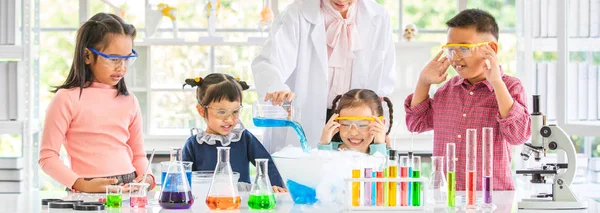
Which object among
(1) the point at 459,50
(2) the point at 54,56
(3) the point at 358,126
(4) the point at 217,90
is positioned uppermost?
(2) the point at 54,56

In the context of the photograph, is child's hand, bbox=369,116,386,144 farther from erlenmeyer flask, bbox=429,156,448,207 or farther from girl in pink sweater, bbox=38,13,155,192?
girl in pink sweater, bbox=38,13,155,192

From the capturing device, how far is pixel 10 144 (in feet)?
19.8

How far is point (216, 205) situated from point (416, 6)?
378 cm

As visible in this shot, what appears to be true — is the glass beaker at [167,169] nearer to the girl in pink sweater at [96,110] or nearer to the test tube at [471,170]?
the girl in pink sweater at [96,110]

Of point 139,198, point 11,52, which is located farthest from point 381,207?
point 11,52

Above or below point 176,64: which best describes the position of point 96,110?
below

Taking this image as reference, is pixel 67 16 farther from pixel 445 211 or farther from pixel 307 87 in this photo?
pixel 445 211

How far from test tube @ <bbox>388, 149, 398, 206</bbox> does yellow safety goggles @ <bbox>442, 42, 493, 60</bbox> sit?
53cm

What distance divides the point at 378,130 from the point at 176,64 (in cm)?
299

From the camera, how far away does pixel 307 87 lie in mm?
3465

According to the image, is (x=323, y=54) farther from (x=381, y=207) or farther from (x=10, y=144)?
(x=10, y=144)

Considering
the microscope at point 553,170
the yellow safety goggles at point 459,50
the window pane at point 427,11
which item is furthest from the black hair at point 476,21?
the window pane at point 427,11

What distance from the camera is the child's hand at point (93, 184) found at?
2746 millimetres

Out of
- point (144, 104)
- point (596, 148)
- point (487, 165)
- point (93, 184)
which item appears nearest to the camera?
point (487, 165)
